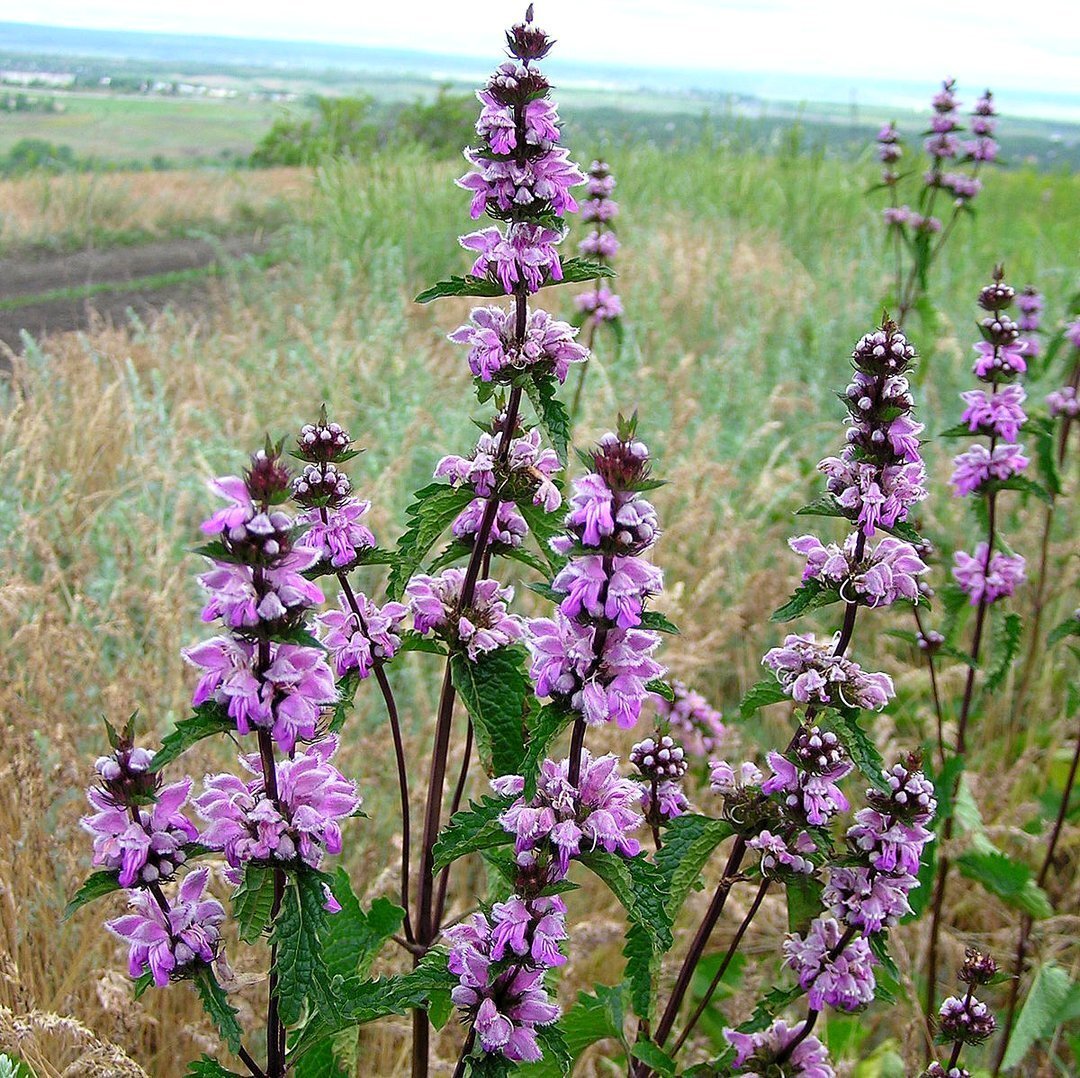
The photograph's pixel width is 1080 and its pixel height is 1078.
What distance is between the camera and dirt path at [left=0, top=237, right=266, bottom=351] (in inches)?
297

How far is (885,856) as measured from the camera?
1560 millimetres

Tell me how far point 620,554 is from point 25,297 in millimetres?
8036

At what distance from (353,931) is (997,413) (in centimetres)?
184

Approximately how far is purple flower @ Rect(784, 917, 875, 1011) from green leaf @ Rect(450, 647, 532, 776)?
573 mm

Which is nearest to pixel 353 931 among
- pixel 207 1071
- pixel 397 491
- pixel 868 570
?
pixel 207 1071

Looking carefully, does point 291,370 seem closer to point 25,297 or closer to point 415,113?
point 25,297

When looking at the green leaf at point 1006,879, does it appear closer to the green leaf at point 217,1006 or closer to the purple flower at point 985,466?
the purple flower at point 985,466

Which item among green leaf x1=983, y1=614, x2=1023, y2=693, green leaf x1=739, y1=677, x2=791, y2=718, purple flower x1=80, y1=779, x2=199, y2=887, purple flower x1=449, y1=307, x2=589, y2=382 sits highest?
Answer: purple flower x1=449, y1=307, x2=589, y2=382

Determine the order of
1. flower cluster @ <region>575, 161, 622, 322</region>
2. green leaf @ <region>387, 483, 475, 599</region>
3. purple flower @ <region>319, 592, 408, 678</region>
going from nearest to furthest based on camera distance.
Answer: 1. green leaf @ <region>387, 483, 475, 599</region>
2. purple flower @ <region>319, 592, 408, 678</region>
3. flower cluster @ <region>575, 161, 622, 322</region>

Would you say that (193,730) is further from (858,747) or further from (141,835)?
(858,747)

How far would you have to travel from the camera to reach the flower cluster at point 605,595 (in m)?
1.20

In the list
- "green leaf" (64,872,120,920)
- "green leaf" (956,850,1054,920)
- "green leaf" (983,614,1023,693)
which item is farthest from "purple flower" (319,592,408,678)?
"green leaf" (956,850,1054,920)

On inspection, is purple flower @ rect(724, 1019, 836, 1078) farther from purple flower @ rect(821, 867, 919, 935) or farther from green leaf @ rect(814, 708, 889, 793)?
green leaf @ rect(814, 708, 889, 793)

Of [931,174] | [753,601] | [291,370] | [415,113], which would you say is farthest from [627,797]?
[415,113]
